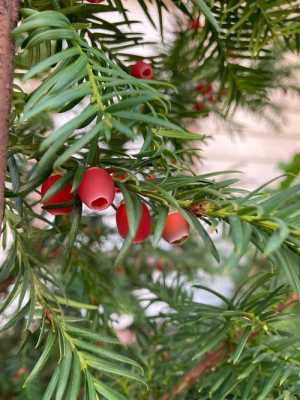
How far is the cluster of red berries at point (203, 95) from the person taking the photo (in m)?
0.58

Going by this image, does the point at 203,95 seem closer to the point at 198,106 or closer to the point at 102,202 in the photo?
the point at 198,106

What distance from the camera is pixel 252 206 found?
234mm

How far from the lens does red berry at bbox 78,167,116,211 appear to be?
24 centimetres

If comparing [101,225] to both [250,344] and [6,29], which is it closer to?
[250,344]

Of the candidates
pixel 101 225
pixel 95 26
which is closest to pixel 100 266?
pixel 101 225

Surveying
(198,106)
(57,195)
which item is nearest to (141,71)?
(57,195)

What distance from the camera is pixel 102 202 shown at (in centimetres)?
25

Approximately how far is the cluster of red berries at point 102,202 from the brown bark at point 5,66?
0.03m

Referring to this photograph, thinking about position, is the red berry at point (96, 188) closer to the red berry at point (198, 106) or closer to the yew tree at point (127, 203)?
the yew tree at point (127, 203)

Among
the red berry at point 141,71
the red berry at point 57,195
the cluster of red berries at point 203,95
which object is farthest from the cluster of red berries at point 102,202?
the cluster of red berries at point 203,95

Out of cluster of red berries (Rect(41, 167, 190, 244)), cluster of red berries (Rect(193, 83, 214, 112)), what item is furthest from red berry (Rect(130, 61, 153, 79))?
cluster of red berries (Rect(193, 83, 214, 112))

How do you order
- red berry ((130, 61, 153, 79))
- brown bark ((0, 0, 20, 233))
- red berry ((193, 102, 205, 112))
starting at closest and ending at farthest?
brown bark ((0, 0, 20, 233)) → red berry ((130, 61, 153, 79)) → red berry ((193, 102, 205, 112))

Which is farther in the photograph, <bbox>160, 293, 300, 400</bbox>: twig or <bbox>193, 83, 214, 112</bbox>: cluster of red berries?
<bbox>193, 83, 214, 112</bbox>: cluster of red berries

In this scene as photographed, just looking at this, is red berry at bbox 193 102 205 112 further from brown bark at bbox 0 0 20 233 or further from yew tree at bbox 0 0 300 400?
brown bark at bbox 0 0 20 233
